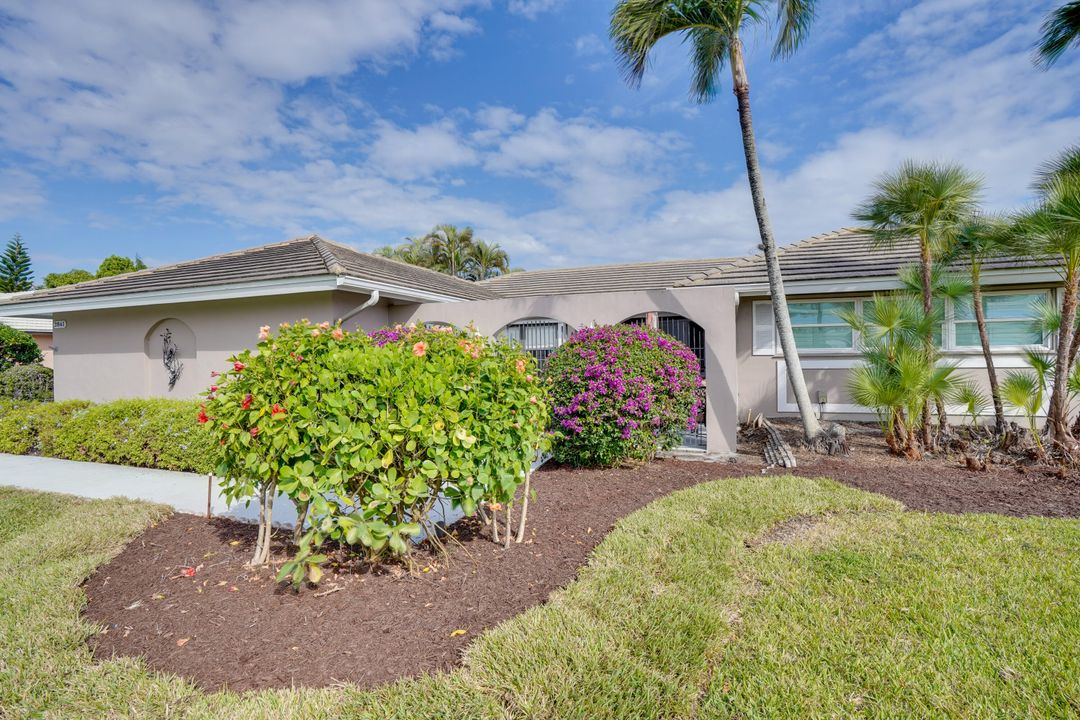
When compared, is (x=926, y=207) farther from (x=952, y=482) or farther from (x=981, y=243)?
(x=952, y=482)

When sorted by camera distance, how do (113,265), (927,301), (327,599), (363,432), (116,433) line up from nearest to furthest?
(363,432), (327,599), (927,301), (116,433), (113,265)

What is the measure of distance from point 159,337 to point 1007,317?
60.1 feet

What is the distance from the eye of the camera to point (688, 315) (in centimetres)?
848

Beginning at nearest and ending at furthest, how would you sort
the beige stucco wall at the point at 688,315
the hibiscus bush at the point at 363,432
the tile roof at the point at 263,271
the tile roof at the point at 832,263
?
the hibiscus bush at the point at 363,432 → the beige stucco wall at the point at 688,315 → the tile roof at the point at 263,271 → the tile roof at the point at 832,263

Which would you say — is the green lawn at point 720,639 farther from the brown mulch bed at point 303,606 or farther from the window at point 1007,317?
the window at point 1007,317

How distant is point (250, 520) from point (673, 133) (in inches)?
486

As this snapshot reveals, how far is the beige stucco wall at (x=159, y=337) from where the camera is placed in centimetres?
Result: 1005

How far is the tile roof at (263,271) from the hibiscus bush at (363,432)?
5717 mm

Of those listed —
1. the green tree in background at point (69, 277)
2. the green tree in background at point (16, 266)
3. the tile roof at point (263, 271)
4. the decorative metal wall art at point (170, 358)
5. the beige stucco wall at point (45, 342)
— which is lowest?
the decorative metal wall art at point (170, 358)

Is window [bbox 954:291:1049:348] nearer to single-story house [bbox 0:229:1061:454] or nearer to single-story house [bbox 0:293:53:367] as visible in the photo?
single-story house [bbox 0:229:1061:454]

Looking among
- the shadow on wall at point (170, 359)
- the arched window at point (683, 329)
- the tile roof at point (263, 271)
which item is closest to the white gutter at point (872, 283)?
the arched window at point (683, 329)

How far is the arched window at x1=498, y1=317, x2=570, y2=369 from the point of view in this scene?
9984 mm

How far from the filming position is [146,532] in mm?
4703

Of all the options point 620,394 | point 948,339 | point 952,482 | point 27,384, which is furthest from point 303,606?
point 27,384
